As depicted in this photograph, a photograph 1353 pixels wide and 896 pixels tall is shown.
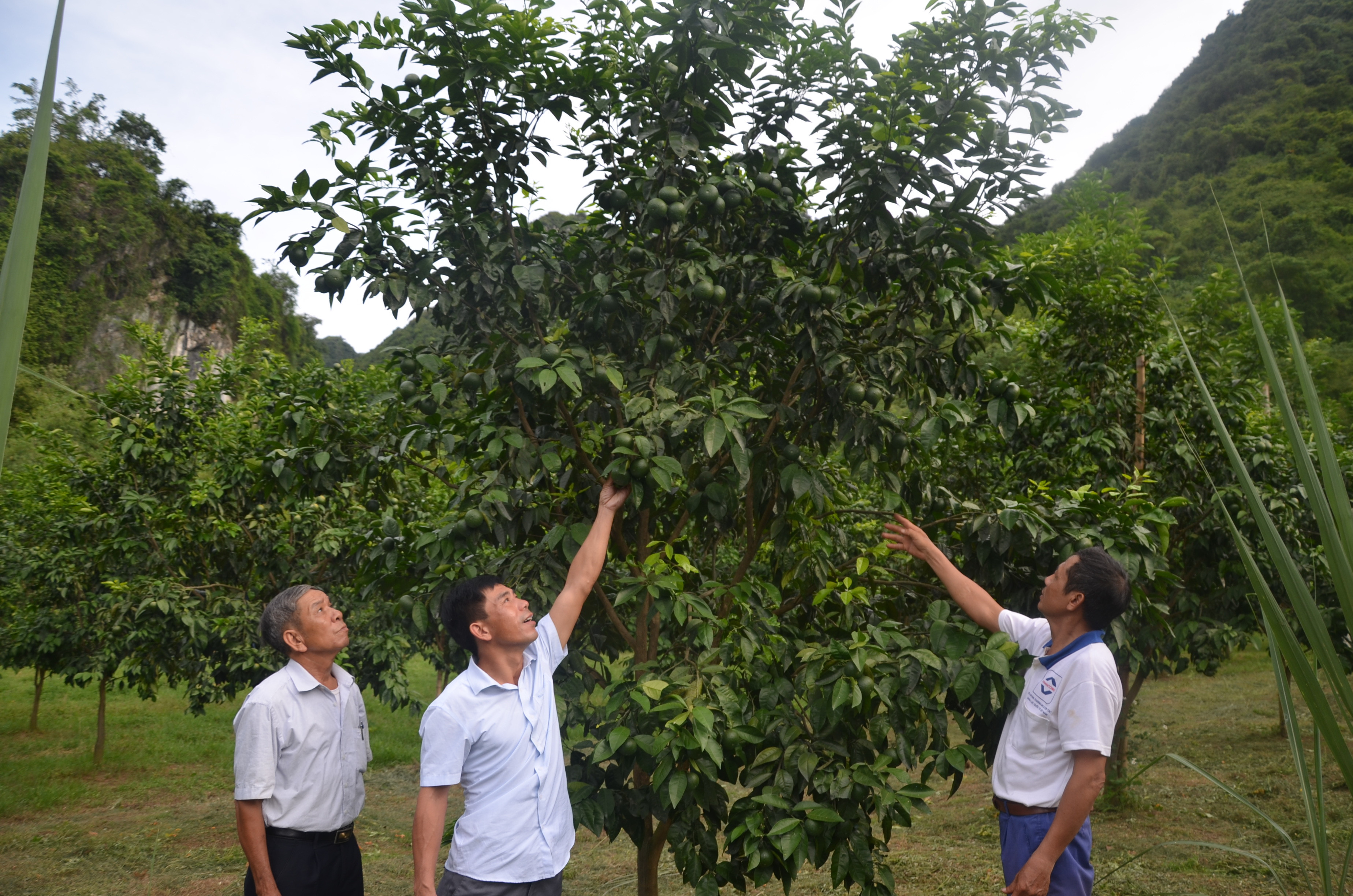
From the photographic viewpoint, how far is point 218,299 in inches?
1668

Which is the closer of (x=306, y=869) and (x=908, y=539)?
(x=306, y=869)

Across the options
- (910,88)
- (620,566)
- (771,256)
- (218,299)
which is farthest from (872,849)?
(218,299)

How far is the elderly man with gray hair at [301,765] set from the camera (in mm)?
2461

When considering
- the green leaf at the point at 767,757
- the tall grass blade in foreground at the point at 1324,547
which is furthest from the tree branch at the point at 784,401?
the tall grass blade in foreground at the point at 1324,547

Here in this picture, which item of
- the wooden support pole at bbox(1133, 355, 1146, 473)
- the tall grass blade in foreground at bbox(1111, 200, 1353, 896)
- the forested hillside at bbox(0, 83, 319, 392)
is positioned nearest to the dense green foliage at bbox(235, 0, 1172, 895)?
the tall grass blade in foreground at bbox(1111, 200, 1353, 896)

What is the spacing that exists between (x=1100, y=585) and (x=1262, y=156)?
32976 mm

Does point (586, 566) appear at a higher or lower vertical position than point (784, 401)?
lower

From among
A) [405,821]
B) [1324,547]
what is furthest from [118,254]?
[1324,547]

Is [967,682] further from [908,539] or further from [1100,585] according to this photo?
[908,539]

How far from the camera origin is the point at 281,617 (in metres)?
2.65

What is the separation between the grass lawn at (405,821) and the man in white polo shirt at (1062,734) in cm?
248

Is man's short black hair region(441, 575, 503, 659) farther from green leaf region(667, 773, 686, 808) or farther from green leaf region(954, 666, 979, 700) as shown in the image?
green leaf region(954, 666, 979, 700)

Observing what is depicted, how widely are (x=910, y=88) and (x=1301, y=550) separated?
16.6ft

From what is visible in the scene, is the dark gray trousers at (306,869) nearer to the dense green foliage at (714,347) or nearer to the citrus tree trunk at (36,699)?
the dense green foliage at (714,347)
